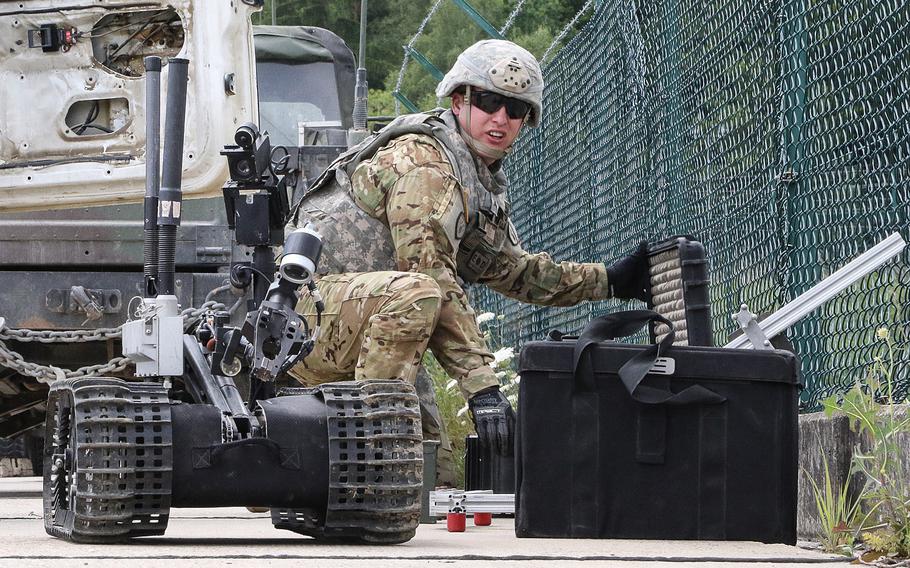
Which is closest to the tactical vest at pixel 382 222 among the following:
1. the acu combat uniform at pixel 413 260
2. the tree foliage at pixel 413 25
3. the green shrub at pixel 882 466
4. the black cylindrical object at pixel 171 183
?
the acu combat uniform at pixel 413 260

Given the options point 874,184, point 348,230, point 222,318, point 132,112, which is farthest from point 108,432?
point 132,112

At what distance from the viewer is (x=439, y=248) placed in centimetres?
530

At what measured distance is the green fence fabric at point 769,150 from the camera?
4.69 meters

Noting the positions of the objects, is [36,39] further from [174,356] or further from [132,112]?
[174,356]

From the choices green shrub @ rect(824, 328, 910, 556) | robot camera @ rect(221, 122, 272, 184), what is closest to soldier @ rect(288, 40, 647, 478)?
robot camera @ rect(221, 122, 272, 184)

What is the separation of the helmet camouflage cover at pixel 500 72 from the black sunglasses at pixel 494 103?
0.02 metres

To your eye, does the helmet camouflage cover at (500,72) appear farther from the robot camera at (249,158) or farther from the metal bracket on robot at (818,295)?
the metal bracket on robot at (818,295)

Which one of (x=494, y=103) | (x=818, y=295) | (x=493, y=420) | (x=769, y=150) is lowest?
(x=493, y=420)

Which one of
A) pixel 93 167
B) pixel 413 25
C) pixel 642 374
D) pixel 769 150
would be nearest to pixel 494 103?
pixel 769 150

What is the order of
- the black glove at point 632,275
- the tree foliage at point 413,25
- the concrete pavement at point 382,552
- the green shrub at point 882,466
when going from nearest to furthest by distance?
the concrete pavement at point 382,552 < the green shrub at point 882,466 < the black glove at point 632,275 < the tree foliage at point 413,25

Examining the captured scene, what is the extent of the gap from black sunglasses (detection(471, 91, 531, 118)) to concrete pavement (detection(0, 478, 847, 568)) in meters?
1.39

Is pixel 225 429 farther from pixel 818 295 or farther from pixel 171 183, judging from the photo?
pixel 818 295

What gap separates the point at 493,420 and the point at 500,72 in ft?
4.08

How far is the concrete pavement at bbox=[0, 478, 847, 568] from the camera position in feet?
12.5
